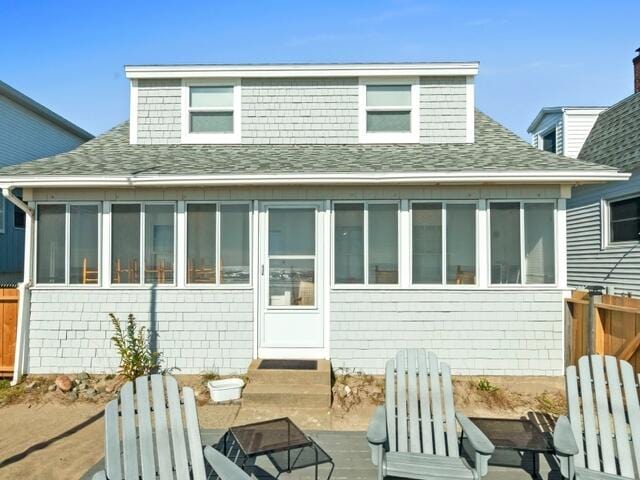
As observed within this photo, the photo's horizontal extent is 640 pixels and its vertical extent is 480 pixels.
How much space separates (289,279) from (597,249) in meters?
8.18

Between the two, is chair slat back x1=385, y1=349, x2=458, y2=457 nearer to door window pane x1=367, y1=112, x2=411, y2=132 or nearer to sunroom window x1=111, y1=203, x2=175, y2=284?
sunroom window x1=111, y1=203, x2=175, y2=284

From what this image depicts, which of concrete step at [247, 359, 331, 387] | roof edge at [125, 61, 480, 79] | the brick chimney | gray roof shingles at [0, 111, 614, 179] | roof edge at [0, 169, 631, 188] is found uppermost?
the brick chimney

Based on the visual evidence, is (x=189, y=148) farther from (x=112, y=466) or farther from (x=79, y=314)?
(x=112, y=466)

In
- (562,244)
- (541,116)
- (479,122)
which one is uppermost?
(541,116)

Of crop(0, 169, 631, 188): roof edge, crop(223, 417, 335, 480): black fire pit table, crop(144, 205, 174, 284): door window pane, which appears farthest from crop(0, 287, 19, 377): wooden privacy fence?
crop(223, 417, 335, 480): black fire pit table

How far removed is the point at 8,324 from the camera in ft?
20.8

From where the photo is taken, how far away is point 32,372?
Result: 627 centimetres

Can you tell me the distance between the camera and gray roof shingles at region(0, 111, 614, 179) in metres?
6.06

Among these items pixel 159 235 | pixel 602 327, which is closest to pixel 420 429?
pixel 602 327

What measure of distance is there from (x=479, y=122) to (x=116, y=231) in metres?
6.95

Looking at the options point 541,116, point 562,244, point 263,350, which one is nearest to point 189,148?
point 263,350

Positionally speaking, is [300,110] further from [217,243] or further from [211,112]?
[217,243]

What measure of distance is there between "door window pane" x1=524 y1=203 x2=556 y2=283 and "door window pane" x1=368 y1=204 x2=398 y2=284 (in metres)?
1.99

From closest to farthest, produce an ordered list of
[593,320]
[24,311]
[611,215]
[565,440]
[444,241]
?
[565,440], [593,320], [24,311], [444,241], [611,215]
